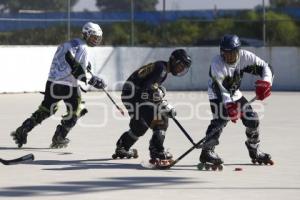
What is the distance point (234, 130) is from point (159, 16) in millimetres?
13470

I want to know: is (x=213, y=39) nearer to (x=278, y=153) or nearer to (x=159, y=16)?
(x=159, y=16)

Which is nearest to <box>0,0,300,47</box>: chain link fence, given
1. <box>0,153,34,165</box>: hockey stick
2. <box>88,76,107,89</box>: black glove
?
<box>88,76,107,89</box>: black glove

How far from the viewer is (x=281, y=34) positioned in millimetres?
25156

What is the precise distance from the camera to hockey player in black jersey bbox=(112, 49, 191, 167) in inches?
353

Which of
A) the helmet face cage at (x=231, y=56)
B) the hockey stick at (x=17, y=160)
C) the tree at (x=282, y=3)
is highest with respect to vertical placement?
the tree at (x=282, y=3)

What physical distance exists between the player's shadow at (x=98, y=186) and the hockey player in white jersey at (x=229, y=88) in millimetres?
856

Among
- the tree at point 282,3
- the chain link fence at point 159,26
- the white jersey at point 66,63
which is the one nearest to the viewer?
the white jersey at point 66,63

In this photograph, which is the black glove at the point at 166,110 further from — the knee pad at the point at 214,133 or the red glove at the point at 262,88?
the red glove at the point at 262,88

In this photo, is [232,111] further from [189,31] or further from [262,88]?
[189,31]

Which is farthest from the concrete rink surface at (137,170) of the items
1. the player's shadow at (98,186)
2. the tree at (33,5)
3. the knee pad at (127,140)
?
the tree at (33,5)

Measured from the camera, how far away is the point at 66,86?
36.4ft

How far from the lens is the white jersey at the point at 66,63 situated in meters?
10.9

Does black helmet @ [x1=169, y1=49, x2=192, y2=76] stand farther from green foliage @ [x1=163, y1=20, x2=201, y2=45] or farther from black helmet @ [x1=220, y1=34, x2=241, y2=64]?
green foliage @ [x1=163, y1=20, x2=201, y2=45]

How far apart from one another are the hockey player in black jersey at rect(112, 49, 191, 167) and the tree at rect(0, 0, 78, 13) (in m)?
15.4
